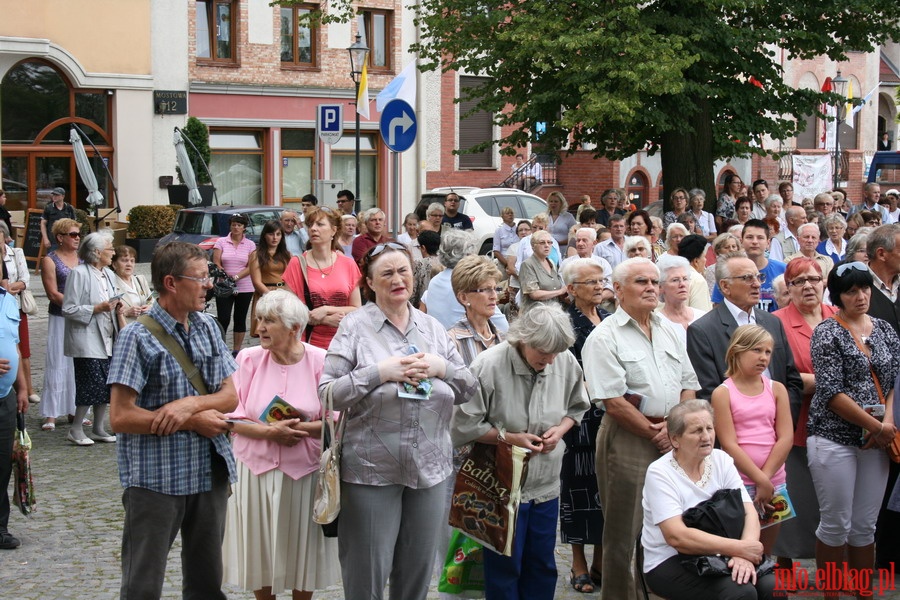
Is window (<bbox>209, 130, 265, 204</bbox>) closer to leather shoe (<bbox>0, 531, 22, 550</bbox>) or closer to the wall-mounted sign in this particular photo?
Result: the wall-mounted sign

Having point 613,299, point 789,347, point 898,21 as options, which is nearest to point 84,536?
point 613,299

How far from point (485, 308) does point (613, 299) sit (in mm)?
1625

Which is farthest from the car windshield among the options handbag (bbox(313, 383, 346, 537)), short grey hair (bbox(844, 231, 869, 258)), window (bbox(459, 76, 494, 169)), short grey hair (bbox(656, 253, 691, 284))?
handbag (bbox(313, 383, 346, 537))

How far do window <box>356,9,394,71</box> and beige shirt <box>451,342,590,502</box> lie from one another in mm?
29219

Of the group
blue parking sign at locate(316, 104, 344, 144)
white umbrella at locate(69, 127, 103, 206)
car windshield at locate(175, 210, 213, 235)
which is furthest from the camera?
white umbrella at locate(69, 127, 103, 206)

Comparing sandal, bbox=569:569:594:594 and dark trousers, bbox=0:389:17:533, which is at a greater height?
dark trousers, bbox=0:389:17:533

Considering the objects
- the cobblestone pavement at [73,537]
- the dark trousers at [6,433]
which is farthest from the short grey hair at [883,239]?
the dark trousers at [6,433]

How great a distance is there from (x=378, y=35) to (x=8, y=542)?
1125 inches

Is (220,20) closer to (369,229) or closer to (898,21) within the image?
(898,21)

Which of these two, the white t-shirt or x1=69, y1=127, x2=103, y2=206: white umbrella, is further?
x1=69, y1=127, x2=103, y2=206: white umbrella

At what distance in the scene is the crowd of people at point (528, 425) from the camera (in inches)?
203

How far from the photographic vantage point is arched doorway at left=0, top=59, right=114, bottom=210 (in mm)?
28297

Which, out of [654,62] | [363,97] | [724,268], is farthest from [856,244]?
[654,62]

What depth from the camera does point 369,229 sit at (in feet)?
40.3
